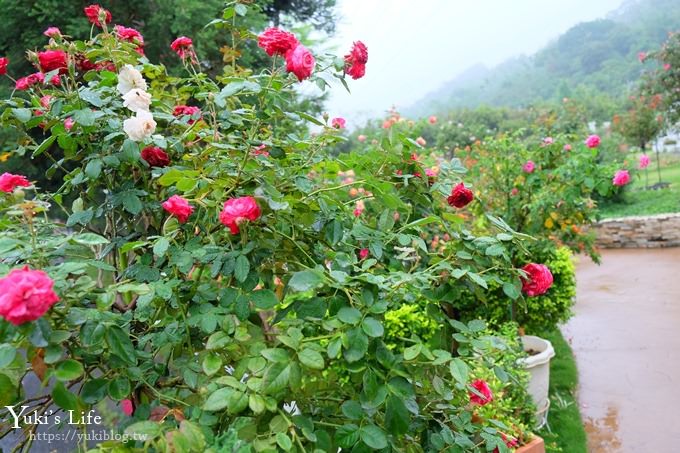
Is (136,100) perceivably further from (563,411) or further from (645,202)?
(645,202)

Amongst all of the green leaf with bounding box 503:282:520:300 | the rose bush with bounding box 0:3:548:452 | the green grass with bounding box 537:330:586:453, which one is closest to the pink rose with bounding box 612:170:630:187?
the green grass with bounding box 537:330:586:453

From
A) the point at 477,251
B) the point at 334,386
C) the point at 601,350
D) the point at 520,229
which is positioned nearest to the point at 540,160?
the point at 520,229

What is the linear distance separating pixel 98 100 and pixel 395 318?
5.65 feet

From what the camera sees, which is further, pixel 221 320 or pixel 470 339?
pixel 470 339

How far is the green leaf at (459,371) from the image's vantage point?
950 mm

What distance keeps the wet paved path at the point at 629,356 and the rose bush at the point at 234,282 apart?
2.03 meters

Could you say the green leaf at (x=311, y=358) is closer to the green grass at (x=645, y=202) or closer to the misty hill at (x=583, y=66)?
the green grass at (x=645, y=202)

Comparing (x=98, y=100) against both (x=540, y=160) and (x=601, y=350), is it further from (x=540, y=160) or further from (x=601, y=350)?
(x=601, y=350)

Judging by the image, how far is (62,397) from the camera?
0.80 metres

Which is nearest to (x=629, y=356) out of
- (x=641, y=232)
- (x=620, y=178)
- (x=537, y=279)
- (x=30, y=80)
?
(x=620, y=178)

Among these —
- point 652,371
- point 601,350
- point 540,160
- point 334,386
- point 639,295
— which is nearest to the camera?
point 334,386

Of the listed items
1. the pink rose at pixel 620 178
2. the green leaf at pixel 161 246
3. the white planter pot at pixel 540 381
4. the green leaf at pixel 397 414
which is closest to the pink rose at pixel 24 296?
the green leaf at pixel 161 246

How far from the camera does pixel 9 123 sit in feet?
4.11

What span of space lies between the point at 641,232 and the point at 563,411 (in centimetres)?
613
